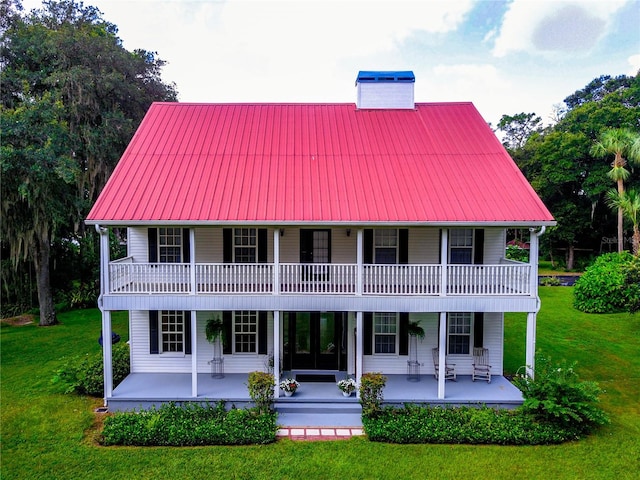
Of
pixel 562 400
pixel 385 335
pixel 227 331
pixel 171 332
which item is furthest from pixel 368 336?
pixel 171 332

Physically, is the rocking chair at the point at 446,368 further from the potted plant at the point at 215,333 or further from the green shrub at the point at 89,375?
the green shrub at the point at 89,375

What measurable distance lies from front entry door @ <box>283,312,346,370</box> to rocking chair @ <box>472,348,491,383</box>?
3.82 meters

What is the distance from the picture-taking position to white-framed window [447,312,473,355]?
37.3 ft

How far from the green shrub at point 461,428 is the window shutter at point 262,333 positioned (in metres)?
3.70

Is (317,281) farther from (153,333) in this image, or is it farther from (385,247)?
(153,333)

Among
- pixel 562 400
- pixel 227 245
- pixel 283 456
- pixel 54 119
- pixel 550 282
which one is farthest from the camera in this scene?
pixel 550 282

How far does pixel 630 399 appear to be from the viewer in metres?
10.2

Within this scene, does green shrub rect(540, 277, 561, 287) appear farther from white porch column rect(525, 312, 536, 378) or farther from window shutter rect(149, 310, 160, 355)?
window shutter rect(149, 310, 160, 355)

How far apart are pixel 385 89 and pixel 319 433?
11.4m

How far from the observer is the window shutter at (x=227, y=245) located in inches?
A: 433

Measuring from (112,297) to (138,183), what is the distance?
317 cm

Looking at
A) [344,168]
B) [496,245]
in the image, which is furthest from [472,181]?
[344,168]

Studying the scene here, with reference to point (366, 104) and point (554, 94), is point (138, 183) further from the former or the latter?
point (554, 94)

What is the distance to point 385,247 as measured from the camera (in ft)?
36.6
